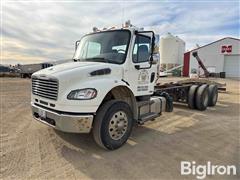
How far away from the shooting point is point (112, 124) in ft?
14.5

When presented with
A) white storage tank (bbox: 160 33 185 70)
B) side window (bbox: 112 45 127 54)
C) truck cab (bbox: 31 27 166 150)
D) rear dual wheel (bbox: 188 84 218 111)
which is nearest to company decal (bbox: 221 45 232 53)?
white storage tank (bbox: 160 33 185 70)

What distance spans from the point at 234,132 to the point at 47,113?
5.00 meters

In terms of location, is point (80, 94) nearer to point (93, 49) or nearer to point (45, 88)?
point (45, 88)

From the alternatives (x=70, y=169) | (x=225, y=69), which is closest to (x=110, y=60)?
(x=70, y=169)

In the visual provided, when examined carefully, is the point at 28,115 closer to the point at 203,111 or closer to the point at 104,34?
the point at 104,34

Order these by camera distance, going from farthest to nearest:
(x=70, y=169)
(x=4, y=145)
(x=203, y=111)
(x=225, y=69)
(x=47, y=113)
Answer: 1. (x=225, y=69)
2. (x=203, y=111)
3. (x=4, y=145)
4. (x=47, y=113)
5. (x=70, y=169)

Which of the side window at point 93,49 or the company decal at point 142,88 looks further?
the company decal at point 142,88

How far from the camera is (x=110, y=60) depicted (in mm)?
4812

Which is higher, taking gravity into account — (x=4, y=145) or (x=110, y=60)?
(x=110, y=60)

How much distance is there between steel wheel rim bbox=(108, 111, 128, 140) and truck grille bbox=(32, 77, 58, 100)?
1.25m

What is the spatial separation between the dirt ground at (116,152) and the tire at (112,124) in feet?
0.74

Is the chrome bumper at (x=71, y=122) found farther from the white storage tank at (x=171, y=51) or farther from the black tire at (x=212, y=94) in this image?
the white storage tank at (x=171, y=51)

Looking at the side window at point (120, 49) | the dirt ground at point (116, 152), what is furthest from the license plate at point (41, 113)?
the side window at point (120, 49)

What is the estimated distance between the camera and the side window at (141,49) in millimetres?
5062
